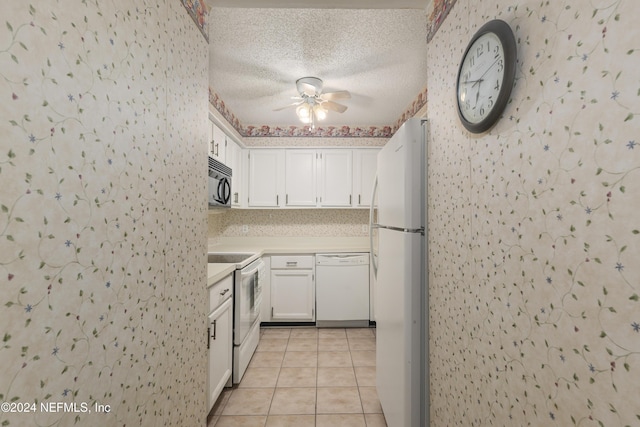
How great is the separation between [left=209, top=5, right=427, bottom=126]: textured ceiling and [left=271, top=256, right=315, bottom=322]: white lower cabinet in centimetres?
184

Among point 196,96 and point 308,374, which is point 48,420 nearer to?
point 196,96

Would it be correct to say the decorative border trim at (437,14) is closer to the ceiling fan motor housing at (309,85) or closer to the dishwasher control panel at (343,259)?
the ceiling fan motor housing at (309,85)

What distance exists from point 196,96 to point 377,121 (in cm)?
280

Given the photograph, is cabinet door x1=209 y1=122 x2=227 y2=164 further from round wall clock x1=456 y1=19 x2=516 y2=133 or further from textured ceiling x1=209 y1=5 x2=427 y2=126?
round wall clock x1=456 y1=19 x2=516 y2=133

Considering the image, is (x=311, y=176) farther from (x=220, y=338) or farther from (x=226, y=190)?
(x=220, y=338)

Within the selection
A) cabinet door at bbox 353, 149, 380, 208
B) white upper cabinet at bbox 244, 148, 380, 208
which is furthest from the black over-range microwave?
cabinet door at bbox 353, 149, 380, 208

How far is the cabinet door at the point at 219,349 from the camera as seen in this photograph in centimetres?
177

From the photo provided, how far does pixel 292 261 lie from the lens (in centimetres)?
345

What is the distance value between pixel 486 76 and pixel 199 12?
1.26 metres

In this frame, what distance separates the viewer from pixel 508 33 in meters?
0.76

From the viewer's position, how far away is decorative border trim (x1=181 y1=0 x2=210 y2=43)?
3.93 feet

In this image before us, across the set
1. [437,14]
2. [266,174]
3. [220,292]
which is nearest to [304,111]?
[266,174]

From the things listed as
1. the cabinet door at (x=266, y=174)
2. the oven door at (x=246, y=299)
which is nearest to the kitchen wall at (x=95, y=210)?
the oven door at (x=246, y=299)

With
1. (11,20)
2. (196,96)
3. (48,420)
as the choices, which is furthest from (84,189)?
(196,96)
